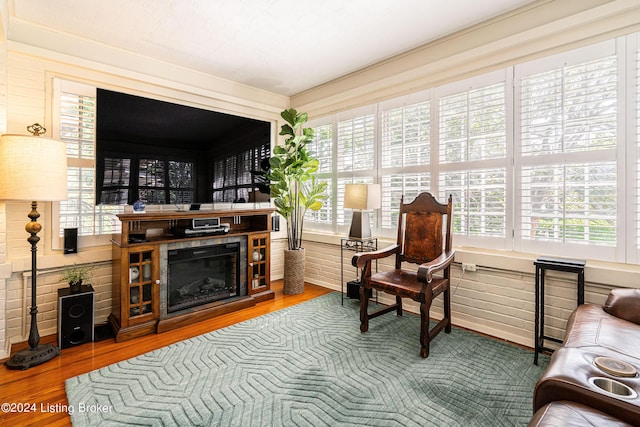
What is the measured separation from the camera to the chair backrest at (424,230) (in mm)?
2760

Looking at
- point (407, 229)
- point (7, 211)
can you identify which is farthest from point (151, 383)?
point (407, 229)

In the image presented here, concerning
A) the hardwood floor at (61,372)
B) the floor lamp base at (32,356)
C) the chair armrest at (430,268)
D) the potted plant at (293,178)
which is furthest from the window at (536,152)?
the floor lamp base at (32,356)

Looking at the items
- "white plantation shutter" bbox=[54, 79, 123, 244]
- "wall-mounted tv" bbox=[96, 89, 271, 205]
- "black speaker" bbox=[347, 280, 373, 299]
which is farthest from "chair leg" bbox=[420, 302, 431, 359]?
"white plantation shutter" bbox=[54, 79, 123, 244]

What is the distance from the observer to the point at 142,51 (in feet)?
10.1

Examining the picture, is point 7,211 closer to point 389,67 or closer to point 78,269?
point 78,269

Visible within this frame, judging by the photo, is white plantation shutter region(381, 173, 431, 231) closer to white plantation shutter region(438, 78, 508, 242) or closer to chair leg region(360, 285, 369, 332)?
white plantation shutter region(438, 78, 508, 242)

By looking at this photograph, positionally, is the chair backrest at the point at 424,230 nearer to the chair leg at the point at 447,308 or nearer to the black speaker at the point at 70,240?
the chair leg at the point at 447,308

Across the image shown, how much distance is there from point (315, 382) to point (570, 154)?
251cm

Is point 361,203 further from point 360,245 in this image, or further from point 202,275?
point 202,275

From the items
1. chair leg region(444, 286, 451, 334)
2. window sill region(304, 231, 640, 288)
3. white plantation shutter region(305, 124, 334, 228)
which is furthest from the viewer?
white plantation shutter region(305, 124, 334, 228)

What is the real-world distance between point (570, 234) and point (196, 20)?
3509mm

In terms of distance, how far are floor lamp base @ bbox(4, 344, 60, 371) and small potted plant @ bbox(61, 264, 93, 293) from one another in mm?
451

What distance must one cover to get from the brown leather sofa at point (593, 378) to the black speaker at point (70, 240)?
348 cm

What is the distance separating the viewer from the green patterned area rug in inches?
65.1
